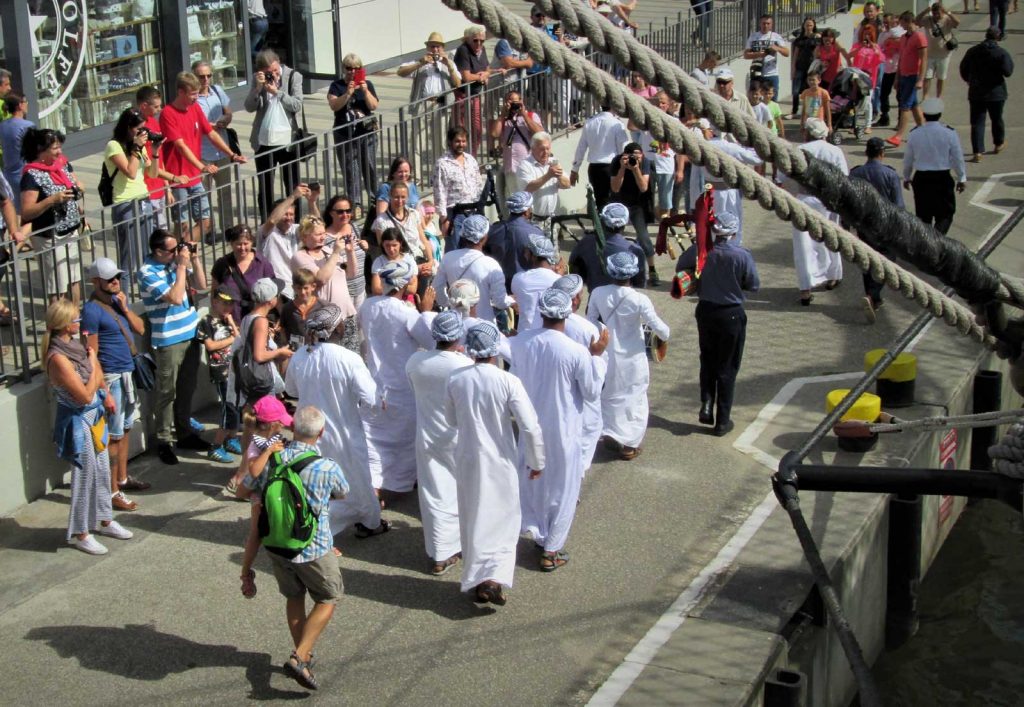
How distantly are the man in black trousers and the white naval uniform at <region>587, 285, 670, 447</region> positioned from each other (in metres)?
0.52

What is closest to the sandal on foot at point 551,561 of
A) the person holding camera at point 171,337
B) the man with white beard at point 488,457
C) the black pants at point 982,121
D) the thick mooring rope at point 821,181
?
the man with white beard at point 488,457

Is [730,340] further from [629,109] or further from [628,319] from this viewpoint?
[629,109]

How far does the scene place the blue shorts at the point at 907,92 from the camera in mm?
20094

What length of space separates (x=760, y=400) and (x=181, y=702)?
5694 millimetres

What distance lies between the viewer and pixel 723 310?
10.6 meters

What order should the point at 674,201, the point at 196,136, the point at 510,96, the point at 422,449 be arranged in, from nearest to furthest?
1. the point at 422,449
2. the point at 196,136
3. the point at 510,96
4. the point at 674,201

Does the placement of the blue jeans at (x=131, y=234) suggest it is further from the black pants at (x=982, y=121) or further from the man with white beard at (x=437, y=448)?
the black pants at (x=982, y=121)

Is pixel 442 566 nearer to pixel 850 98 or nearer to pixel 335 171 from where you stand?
pixel 335 171

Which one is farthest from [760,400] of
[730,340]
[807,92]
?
[807,92]

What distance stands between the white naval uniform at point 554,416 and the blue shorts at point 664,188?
6890 mm

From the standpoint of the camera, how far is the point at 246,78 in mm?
17875

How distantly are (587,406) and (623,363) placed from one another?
2.70 feet

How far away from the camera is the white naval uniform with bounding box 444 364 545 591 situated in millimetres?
8078

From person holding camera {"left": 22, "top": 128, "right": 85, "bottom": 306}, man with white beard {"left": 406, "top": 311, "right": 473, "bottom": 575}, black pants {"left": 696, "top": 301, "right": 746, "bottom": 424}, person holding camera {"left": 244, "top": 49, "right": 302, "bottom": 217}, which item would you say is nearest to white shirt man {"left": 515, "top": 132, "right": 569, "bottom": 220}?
person holding camera {"left": 244, "top": 49, "right": 302, "bottom": 217}
